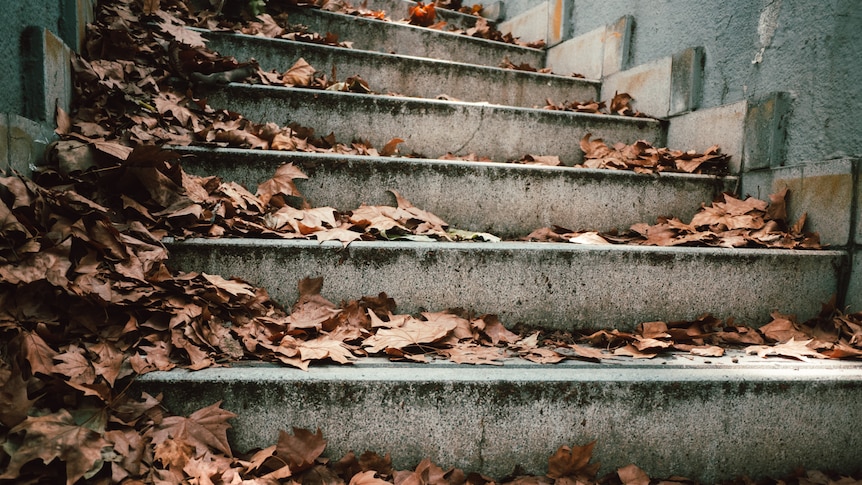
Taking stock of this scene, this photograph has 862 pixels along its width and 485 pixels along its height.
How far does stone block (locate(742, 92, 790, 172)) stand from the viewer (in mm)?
2283

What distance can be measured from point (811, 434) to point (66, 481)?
180cm

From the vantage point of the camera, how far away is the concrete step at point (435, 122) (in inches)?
96.4

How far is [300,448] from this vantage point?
4.27 feet

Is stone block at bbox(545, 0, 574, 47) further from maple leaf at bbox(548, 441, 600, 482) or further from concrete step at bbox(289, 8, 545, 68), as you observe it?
maple leaf at bbox(548, 441, 600, 482)

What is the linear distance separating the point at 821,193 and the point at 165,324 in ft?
7.69

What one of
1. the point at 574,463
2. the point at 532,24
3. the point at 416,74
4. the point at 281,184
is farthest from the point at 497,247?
the point at 532,24

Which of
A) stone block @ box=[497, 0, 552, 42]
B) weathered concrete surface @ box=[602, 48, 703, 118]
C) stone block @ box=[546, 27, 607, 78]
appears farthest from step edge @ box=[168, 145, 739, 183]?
stone block @ box=[497, 0, 552, 42]

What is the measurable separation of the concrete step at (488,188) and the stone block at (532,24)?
7.27ft

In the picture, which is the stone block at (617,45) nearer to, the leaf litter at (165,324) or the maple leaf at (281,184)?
the leaf litter at (165,324)

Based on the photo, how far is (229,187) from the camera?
1.96 m

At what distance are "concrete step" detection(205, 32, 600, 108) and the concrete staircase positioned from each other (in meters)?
0.01

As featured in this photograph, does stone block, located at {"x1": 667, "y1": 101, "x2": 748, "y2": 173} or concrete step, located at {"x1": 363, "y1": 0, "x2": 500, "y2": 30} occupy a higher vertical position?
concrete step, located at {"x1": 363, "y1": 0, "x2": 500, "y2": 30}

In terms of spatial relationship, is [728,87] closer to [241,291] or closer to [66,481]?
[241,291]

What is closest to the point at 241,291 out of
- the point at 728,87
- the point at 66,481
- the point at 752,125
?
the point at 66,481
